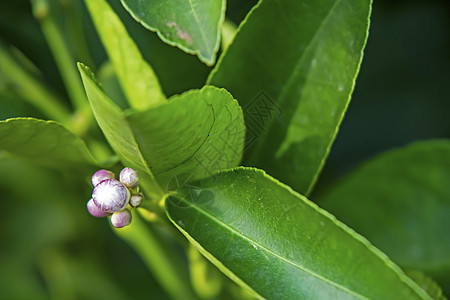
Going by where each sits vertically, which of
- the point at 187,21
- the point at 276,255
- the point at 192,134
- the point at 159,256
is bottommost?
the point at 159,256

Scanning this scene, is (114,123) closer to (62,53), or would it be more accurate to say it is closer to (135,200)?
(135,200)

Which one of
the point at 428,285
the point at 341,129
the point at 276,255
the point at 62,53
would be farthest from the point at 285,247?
the point at 341,129

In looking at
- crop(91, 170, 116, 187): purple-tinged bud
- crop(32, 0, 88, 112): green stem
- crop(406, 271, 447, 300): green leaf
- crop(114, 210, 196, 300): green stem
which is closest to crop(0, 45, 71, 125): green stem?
crop(32, 0, 88, 112): green stem

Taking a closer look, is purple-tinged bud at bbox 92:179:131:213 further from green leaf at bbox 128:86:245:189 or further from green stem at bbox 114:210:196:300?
green stem at bbox 114:210:196:300

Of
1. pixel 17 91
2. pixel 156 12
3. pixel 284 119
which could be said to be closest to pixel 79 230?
pixel 17 91

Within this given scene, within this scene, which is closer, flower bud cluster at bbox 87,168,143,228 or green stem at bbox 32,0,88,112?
flower bud cluster at bbox 87,168,143,228

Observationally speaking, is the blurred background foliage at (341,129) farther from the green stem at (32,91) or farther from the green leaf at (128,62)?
the green leaf at (128,62)
